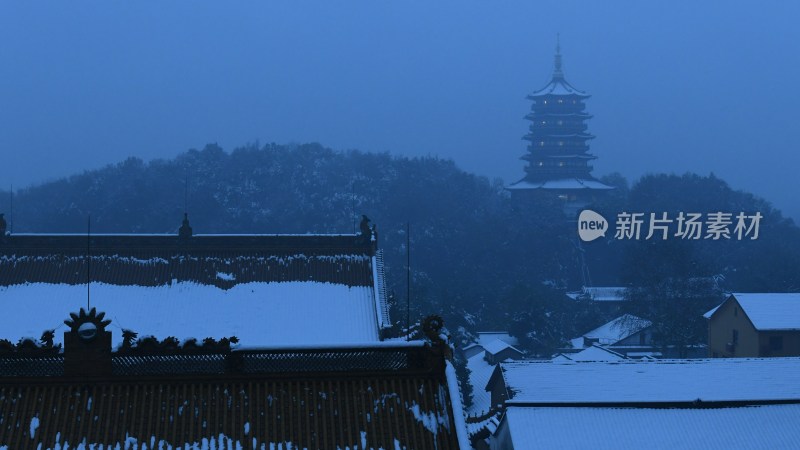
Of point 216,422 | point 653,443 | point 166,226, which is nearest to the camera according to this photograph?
point 216,422

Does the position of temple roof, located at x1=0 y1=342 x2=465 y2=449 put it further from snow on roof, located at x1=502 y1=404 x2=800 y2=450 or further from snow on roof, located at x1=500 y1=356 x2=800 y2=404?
snow on roof, located at x1=500 y1=356 x2=800 y2=404

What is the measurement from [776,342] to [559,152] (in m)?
60.3

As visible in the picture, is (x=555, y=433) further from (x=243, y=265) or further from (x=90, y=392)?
(x=90, y=392)

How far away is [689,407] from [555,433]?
3.36 m

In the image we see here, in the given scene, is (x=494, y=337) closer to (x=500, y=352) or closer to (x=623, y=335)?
(x=623, y=335)

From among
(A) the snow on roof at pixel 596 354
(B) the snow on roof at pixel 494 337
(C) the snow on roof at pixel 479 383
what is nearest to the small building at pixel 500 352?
(C) the snow on roof at pixel 479 383

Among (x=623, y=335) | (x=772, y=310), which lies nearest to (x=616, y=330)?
(x=623, y=335)

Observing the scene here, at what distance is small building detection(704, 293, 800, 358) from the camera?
38.9 meters

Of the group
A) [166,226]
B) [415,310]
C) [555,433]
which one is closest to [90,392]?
[555,433]

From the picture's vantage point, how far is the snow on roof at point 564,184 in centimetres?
9356

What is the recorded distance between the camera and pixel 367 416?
1162 centimetres

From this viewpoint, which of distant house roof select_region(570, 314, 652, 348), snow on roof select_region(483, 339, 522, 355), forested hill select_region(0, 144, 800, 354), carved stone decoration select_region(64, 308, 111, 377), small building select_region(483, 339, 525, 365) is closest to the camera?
carved stone decoration select_region(64, 308, 111, 377)

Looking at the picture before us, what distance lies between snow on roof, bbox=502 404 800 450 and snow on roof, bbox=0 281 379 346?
442 centimetres

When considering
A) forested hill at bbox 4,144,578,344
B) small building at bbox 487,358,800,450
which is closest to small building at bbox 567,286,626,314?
forested hill at bbox 4,144,578,344
